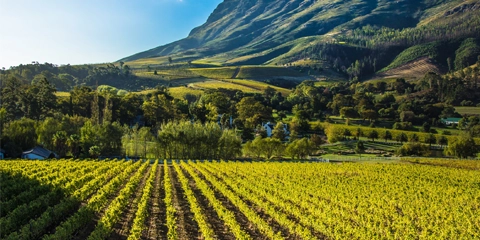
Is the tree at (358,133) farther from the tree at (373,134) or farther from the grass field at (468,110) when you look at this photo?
the grass field at (468,110)

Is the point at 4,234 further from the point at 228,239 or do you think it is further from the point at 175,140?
the point at 175,140

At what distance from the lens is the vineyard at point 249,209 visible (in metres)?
21.8

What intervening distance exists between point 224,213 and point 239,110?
106 metres

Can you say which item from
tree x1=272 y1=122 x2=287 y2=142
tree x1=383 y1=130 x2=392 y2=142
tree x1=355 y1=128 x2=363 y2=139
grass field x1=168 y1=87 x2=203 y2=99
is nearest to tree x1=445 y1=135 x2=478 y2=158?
tree x1=383 y1=130 x2=392 y2=142

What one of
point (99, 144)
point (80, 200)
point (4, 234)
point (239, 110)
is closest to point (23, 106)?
point (99, 144)

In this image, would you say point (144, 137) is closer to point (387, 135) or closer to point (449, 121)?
point (387, 135)

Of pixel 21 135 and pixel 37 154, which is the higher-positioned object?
pixel 21 135

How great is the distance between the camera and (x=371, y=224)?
2433 centimetres

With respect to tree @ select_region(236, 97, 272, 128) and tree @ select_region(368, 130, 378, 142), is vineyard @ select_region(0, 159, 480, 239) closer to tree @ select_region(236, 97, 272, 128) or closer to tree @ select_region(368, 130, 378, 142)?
tree @ select_region(368, 130, 378, 142)

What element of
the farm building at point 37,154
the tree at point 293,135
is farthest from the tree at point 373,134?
the farm building at point 37,154

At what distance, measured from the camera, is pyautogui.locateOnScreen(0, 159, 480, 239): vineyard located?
859 inches

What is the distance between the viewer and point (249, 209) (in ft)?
88.2

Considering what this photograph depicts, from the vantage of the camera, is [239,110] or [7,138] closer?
[7,138]

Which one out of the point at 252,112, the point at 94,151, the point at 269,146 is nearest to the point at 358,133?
the point at 269,146
